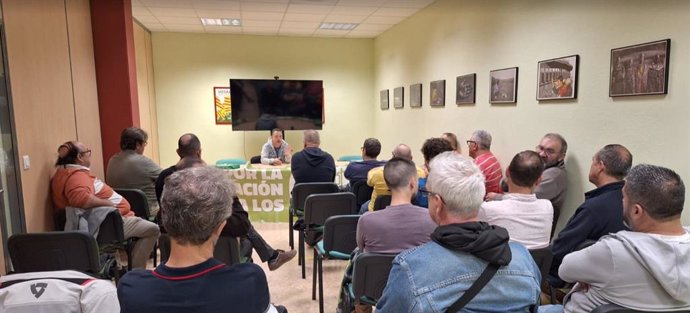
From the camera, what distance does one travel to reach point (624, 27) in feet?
9.09

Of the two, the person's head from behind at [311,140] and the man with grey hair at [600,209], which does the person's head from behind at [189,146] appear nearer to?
the person's head from behind at [311,140]

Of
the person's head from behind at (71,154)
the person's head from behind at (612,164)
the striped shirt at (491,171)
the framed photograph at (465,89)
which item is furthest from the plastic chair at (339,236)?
the framed photograph at (465,89)

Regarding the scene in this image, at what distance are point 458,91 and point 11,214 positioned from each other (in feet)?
15.0

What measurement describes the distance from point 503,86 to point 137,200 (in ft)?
12.0

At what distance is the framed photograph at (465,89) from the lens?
15.5 ft

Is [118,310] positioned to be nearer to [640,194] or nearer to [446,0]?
[640,194]

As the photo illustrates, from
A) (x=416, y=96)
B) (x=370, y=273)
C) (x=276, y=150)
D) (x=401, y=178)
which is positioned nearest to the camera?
(x=370, y=273)

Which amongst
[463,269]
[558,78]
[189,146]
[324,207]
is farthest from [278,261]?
[558,78]

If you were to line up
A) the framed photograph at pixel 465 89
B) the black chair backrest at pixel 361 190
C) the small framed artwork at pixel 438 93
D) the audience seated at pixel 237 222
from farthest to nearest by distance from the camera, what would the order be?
the small framed artwork at pixel 438 93, the framed photograph at pixel 465 89, the black chair backrest at pixel 361 190, the audience seated at pixel 237 222

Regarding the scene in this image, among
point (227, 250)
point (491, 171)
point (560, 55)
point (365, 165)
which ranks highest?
point (560, 55)

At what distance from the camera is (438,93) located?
559cm

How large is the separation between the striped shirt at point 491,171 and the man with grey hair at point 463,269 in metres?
2.94

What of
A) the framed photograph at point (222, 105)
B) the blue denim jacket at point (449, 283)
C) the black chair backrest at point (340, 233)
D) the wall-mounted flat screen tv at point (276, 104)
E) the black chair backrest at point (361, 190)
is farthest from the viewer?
the framed photograph at point (222, 105)

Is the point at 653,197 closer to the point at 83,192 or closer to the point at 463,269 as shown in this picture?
the point at 463,269
